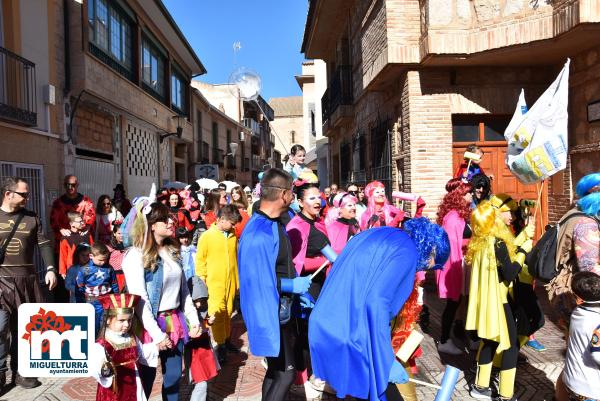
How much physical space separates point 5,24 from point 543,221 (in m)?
10.1

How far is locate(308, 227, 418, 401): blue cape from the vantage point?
8.17 ft

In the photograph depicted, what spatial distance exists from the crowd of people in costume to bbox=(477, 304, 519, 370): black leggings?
0.01 meters

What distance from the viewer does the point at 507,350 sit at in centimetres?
380

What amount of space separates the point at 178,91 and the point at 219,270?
17754 millimetres

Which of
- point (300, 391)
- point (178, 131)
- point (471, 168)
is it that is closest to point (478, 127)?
point (471, 168)

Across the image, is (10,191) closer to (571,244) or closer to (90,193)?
(571,244)

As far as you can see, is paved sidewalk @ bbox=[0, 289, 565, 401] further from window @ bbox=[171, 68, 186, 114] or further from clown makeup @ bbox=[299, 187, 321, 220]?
window @ bbox=[171, 68, 186, 114]

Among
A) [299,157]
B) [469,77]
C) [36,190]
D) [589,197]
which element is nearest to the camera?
[589,197]

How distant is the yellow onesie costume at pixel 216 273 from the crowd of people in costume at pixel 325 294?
0.01 metres

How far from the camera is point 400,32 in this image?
8961 mm

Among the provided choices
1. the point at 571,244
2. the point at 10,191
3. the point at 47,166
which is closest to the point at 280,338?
the point at 571,244

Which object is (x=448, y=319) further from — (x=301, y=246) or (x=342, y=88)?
(x=342, y=88)

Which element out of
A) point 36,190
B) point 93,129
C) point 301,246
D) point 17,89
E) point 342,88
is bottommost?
point 301,246

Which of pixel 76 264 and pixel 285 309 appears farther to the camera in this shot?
pixel 76 264
